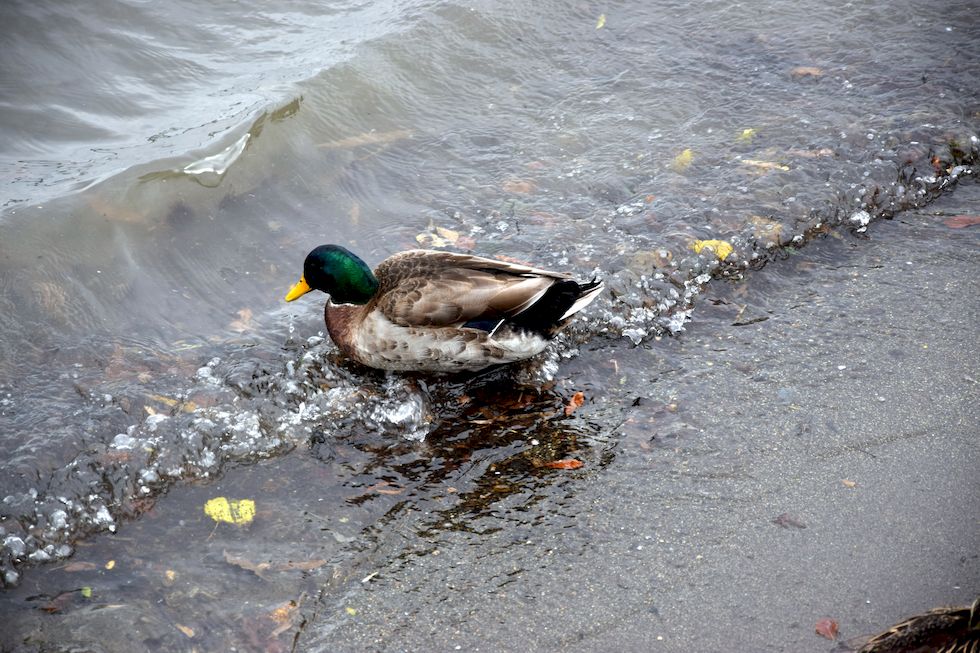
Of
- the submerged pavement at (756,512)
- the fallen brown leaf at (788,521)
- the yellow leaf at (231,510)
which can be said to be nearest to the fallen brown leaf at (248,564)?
the yellow leaf at (231,510)

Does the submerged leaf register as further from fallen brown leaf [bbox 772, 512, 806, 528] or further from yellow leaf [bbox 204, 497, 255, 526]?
yellow leaf [bbox 204, 497, 255, 526]

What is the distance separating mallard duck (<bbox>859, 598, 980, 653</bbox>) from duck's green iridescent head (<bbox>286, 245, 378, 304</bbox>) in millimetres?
2840

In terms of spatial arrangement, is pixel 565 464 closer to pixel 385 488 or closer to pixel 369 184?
pixel 385 488

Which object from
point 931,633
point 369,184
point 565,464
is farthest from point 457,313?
point 931,633

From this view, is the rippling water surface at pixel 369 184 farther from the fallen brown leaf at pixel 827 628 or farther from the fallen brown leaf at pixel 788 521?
the fallen brown leaf at pixel 827 628

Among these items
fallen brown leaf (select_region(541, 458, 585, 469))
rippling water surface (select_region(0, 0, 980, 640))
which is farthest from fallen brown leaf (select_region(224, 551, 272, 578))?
fallen brown leaf (select_region(541, 458, 585, 469))

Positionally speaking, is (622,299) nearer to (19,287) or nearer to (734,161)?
(734,161)

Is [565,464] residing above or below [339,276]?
below

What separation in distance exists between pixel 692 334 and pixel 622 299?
1.44 ft

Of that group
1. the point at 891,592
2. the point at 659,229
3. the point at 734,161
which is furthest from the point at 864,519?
the point at 734,161

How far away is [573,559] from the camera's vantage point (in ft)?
11.0

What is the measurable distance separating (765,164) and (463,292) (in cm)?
266

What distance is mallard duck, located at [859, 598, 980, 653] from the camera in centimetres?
254

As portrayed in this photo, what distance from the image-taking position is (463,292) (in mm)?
4301
